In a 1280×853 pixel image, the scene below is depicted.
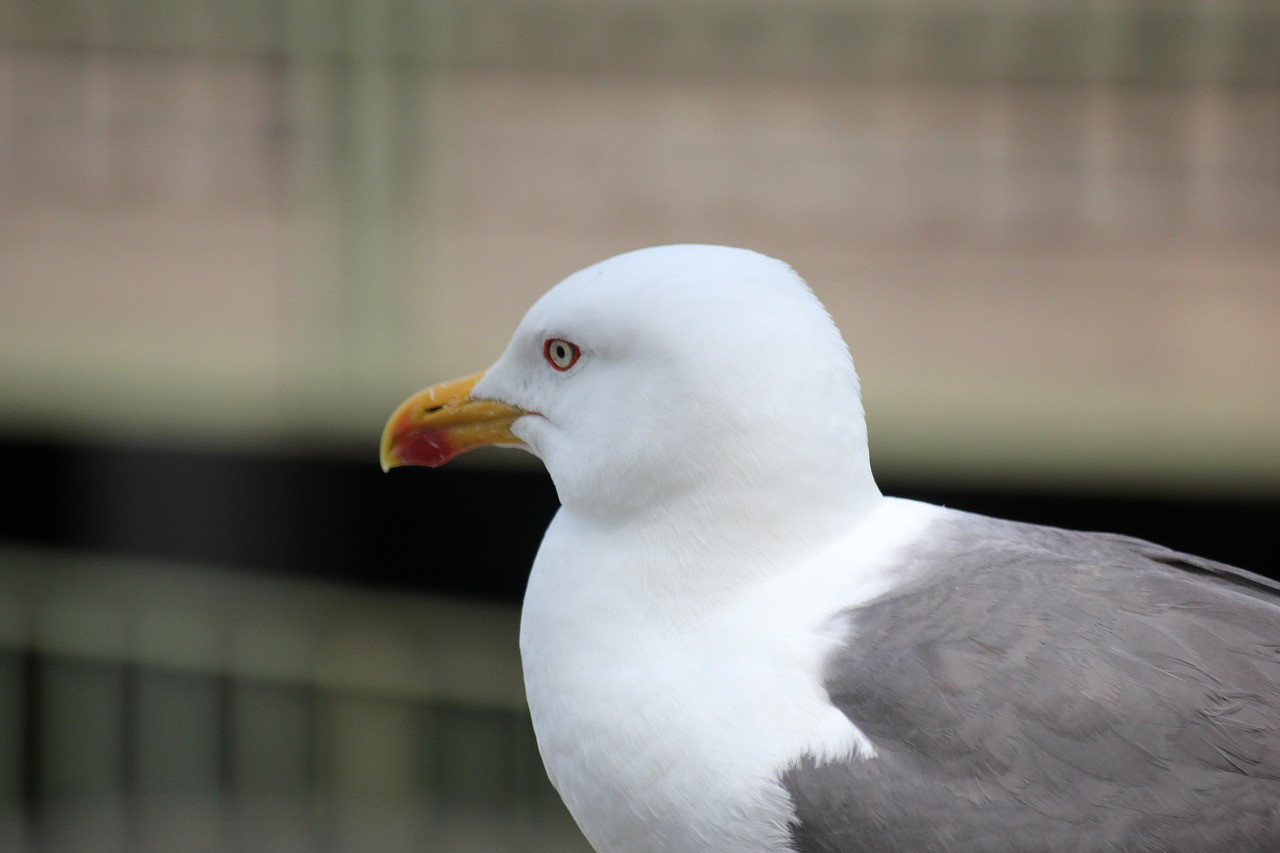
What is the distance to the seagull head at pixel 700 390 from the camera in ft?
3.62

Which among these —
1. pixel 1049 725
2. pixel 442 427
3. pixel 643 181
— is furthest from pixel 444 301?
pixel 1049 725

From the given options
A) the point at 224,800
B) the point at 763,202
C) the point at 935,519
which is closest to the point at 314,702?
the point at 224,800

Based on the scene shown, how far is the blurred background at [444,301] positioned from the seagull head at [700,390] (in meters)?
1.46

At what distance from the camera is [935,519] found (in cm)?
119

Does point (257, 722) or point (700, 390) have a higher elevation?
point (700, 390)

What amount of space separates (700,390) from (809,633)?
202mm

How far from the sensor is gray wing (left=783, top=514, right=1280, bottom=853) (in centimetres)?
95

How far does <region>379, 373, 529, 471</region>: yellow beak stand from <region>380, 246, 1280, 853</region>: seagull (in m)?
0.07

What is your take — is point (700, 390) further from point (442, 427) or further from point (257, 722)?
point (257, 722)

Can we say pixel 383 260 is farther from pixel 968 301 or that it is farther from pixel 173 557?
pixel 968 301

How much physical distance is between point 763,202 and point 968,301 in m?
0.66

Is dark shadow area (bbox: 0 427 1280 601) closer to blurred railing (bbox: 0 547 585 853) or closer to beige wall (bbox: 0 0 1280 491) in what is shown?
blurred railing (bbox: 0 547 585 853)

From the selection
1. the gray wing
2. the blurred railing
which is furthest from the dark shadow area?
the gray wing

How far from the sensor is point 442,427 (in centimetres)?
133
